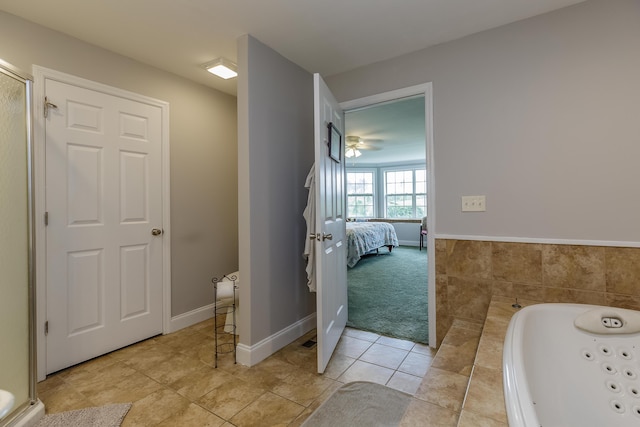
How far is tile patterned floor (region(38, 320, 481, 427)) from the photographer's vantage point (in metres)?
1.47

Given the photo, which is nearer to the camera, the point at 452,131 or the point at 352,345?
the point at 452,131

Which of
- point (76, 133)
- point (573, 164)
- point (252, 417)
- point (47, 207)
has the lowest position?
point (252, 417)

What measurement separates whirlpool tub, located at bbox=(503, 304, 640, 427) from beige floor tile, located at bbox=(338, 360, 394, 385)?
0.88m

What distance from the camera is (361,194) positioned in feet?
27.6

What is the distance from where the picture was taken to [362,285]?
4.14m

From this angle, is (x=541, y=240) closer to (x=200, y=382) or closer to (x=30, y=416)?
(x=200, y=382)

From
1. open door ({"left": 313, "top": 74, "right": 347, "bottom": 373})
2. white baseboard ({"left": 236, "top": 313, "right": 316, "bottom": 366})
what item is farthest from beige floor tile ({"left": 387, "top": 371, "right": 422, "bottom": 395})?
white baseboard ({"left": 236, "top": 313, "right": 316, "bottom": 366})

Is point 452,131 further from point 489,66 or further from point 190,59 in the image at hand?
point 190,59

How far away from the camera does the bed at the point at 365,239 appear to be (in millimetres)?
5266

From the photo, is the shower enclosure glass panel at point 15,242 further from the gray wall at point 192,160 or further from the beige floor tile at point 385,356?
the beige floor tile at point 385,356

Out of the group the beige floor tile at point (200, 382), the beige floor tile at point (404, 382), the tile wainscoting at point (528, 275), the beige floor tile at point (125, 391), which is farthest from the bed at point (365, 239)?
the beige floor tile at point (125, 391)

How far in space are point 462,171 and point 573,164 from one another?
614 mm

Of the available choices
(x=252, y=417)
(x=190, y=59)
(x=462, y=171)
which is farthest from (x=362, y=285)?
(x=190, y=59)

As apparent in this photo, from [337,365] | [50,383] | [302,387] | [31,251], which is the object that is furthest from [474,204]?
[50,383]
